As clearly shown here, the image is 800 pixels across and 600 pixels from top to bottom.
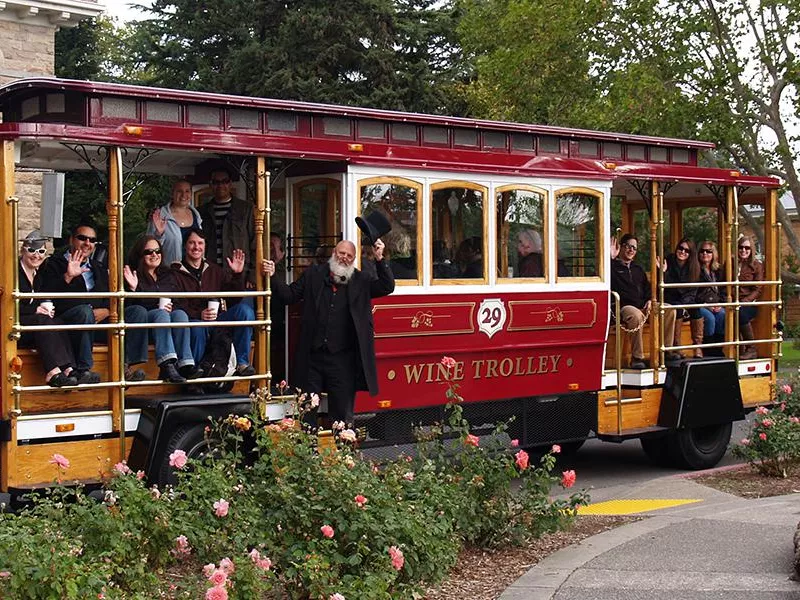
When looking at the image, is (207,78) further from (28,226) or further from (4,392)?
(4,392)

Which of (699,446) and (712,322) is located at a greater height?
(712,322)

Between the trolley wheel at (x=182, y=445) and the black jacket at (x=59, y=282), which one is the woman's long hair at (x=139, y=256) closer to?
the black jacket at (x=59, y=282)

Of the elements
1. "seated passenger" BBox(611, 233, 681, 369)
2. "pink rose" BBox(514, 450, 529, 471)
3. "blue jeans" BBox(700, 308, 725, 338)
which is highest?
"seated passenger" BBox(611, 233, 681, 369)

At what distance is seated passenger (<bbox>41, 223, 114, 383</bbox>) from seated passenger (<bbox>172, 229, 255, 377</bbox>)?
65cm

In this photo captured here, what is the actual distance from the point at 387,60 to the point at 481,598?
31.7 metres

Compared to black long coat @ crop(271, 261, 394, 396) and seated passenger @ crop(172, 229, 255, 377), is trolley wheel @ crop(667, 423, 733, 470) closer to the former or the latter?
black long coat @ crop(271, 261, 394, 396)

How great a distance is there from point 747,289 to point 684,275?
98 cm

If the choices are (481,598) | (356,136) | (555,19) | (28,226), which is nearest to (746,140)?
(555,19)

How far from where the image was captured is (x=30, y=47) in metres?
27.7

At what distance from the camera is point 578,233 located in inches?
502

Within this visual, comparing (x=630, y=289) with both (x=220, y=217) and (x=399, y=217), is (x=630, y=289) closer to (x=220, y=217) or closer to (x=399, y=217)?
(x=399, y=217)

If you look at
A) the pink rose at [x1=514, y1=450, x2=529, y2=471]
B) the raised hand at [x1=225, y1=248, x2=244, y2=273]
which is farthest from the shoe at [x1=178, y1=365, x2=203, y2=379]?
the pink rose at [x1=514, y1=450, x2=529, y2=471]

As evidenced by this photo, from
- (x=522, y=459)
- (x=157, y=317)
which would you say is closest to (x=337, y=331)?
(x=157, y=317)

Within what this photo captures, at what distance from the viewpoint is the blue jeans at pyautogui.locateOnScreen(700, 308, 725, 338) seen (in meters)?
14.0
